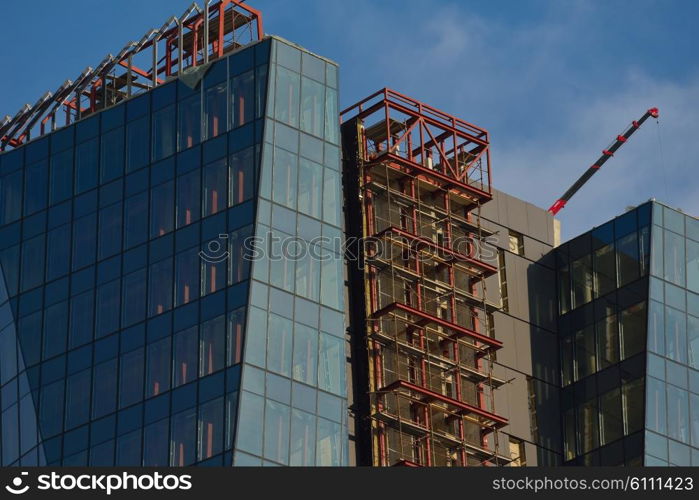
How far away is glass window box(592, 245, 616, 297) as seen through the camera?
498 ft

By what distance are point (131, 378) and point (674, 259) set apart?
39143mm

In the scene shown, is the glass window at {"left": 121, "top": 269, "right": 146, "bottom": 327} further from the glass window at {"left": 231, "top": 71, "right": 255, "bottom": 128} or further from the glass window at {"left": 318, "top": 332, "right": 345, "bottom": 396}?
the glass window at {"left": 318, "top": 332, "right": 345, "bottom": 396}

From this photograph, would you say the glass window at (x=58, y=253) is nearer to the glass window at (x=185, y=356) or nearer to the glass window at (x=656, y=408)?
the glass window at (x=185, y=356)

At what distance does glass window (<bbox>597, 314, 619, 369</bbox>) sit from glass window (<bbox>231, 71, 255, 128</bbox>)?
31.2m

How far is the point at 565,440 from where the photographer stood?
495 ft

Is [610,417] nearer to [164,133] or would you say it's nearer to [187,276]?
[187,276]

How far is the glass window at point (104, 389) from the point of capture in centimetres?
13462

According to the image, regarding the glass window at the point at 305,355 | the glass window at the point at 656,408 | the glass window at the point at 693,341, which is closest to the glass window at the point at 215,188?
the glass window at the point at 305,355

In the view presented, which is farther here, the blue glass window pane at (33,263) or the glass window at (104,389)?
the blue glass window pane at (33,263)

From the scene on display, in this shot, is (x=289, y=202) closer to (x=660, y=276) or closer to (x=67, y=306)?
(x=67, y=306)

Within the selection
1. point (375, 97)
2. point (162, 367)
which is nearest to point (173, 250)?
point (162, 367)

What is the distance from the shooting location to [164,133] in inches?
5527

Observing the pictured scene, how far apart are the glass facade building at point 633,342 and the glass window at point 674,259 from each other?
2.6 inches

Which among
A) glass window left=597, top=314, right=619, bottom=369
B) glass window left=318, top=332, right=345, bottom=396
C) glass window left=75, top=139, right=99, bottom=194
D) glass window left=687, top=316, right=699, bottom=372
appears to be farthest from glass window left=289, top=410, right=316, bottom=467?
glass window left=687, top=316, right=699, bottom=372
